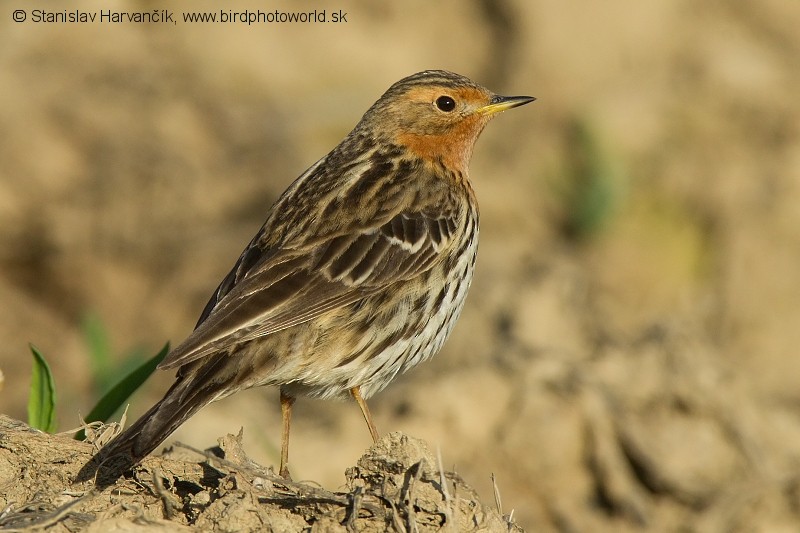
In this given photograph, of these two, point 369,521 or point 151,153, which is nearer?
point 369,521

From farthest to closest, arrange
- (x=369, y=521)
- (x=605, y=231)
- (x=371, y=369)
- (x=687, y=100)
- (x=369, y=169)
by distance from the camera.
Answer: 1. (x=687, y=100)
2. (x=605, y=231)
3. (x=369, y=169)
4. (x=371, y=369)
5. (x=369, y=521)

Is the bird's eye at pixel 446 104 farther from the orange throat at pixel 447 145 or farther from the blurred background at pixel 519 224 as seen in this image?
the blurred background at pixel 519 224

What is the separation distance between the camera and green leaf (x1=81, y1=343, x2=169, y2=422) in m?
7.02

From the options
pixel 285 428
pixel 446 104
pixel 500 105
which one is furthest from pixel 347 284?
pixel 500 105

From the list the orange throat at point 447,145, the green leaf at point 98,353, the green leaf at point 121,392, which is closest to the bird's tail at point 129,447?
the green leaf at point 121,392

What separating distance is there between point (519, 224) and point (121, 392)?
8307 mm

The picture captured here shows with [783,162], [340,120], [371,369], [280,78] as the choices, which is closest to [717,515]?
[371,369]

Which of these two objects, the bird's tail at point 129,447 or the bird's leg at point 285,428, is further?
the bird's leg at point 285,428

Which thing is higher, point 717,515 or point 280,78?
point 280,78

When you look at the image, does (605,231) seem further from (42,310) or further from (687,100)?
(42,310)

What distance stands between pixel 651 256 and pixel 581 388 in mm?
4900

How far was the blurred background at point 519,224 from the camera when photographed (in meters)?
10.2

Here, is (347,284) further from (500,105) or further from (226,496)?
(500,105)

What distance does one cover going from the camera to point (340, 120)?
15.5 meters
